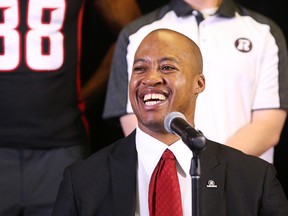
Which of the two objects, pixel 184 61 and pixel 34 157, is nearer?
pixel 184 61

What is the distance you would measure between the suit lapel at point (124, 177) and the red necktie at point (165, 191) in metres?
0.07

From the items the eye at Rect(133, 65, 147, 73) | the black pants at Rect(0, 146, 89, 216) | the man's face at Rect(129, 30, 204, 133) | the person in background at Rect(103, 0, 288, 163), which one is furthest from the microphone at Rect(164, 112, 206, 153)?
the black pants at Rect(0, 146, 89, 216)

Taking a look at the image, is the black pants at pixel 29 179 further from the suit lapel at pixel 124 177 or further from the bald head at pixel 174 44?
the bald head at pixel 174 44

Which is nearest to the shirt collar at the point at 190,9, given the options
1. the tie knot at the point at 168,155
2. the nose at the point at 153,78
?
the nose at the point at 153,78

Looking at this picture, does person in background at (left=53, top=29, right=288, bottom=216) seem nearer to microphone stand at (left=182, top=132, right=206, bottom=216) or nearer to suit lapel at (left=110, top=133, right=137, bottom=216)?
suit lapel at (left=110, top=133, right=137, bottom=216)

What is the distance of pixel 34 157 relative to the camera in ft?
10.3

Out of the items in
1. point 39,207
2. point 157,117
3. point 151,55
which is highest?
point 151,55

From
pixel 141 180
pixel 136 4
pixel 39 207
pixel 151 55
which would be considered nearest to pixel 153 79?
pixel 151 55

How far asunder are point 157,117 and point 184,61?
0.71 feet

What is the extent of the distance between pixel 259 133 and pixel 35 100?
80 cm

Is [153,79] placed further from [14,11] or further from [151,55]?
[14,11]

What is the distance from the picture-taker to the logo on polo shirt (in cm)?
317

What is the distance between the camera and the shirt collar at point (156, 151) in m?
2.62

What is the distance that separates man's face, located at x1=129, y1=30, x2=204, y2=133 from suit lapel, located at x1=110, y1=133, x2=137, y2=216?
94mm
